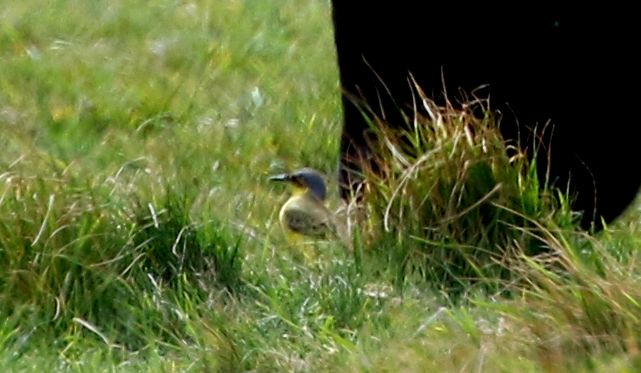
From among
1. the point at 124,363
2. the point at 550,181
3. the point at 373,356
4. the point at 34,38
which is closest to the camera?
the point at 373,356

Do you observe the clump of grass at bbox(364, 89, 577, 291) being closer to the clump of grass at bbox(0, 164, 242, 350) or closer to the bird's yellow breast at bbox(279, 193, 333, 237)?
the bird's yellow breast at bbox(279, 193, 333, 237)

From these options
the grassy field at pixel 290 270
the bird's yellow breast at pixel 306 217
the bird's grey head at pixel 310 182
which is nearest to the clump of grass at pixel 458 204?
the grassy field at pixel 290 270

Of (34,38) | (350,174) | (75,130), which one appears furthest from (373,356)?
(34,38)

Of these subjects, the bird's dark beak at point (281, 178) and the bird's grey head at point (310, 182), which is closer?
the bird's grey head at point (310, 182)

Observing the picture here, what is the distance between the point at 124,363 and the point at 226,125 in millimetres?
3535

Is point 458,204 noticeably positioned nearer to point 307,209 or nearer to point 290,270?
point 290,270

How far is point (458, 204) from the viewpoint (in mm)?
5957

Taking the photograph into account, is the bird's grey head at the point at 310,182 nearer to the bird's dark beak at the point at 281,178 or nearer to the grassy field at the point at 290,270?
the bird's dark beak at the point at 281,178

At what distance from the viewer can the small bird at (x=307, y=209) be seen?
650cm

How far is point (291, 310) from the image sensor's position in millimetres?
5465

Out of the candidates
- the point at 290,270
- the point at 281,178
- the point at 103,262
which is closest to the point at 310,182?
the point at 281,178

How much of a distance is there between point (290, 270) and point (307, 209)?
0.72m

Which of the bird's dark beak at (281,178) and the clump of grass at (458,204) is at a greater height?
the clump of grass at (458,204)

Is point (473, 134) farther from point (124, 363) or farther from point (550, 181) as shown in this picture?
point (124, 363)
